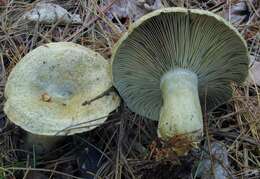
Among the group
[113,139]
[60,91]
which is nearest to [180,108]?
[113,139]

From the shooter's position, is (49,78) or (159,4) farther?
(159,4)

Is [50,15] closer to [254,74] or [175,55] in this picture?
[175,55]

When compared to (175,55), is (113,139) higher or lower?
lower

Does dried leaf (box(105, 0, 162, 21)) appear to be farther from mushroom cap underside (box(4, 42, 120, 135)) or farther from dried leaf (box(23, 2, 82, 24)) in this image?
mushroom cap underside (box(4, 42, 120, 135))

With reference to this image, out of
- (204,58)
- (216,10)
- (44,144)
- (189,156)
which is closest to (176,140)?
(189,156)

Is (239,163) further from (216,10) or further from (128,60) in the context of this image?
(216,10)

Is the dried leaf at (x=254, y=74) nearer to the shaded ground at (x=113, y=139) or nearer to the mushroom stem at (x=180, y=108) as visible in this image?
the shaded ground at (x=113, y=139)
